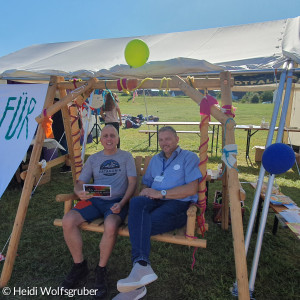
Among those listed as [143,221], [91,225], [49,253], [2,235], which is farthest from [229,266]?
[2,235]

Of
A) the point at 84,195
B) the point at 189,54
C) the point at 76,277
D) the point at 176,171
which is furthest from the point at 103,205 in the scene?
the point at 189,54

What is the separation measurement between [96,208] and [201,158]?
1103 mm

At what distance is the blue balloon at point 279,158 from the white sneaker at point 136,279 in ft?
3.93

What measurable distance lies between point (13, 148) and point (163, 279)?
1.91 metres

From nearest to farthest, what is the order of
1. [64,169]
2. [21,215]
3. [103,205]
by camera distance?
1. [21,215]
2. [103,205]
3. [64,169]

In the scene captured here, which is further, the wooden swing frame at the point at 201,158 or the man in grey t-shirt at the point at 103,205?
the man in grey t-shirt at the point at 103,205

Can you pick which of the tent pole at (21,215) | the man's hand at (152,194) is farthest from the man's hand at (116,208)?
the tent pole at (21,215)

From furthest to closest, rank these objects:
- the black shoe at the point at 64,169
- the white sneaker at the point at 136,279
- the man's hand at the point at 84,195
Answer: the black shoe at the point at 64,169, the man's hand at the point at 84,195, the white sneaker at the point at 136,279

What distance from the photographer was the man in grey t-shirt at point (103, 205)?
214 centimetres

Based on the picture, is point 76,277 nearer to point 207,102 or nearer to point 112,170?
point 112,170

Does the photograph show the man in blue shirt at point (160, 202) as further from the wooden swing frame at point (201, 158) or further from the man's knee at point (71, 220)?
the man's knee at point (71, 220)

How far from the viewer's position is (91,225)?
2248mm

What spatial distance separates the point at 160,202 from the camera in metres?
2.41

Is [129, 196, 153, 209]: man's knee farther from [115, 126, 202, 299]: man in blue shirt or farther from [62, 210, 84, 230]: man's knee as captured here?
[62, 210, 84, 230]: man's knee
